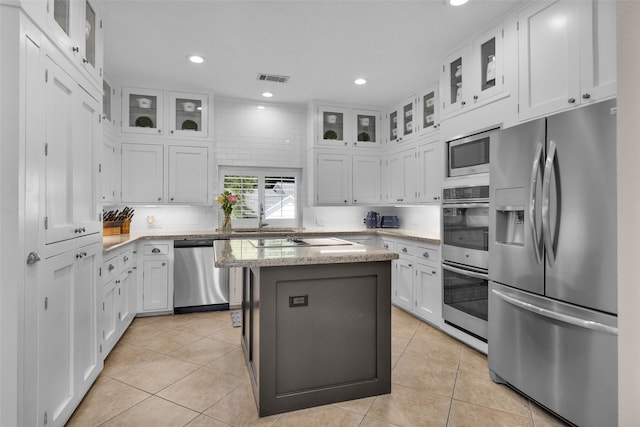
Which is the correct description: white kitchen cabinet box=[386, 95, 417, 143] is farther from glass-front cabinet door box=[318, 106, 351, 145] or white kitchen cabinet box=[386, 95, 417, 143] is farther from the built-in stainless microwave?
the built-in stainless microwave

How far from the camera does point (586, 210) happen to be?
181cm

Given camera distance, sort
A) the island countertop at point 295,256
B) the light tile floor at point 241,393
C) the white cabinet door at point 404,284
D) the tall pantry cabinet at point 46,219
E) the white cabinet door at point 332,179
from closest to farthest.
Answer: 1. the tall pantry cabinet at point 46,219
2. the island countertop at point 295,256
3. the light tile floor at point 241,393
4. the white cabinet door at point 404,284
5. the white cabinet door at point 332,179

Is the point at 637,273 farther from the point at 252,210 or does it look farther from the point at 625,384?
Result: the point at 252,210

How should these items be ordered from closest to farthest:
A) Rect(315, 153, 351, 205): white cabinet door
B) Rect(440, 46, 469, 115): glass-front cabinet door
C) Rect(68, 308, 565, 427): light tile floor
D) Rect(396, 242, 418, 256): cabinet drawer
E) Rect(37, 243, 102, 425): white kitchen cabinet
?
Rect(37, 243, 102, 425): white kitchen cabinet
Rect(68, 308, 565, 427): light tile floor
Rect(440, 46, 469, 115): glass-front cabinet door
Rect(396, 242, 418, 256): cabinet drawer
Rect(315, 153, 351, 205): white cabinet door

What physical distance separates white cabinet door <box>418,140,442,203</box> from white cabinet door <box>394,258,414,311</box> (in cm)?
82

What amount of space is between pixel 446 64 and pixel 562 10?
123 cm

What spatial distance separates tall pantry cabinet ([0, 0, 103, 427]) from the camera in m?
1.38

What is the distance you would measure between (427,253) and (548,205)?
174 cm

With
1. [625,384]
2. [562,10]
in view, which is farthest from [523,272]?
[625,384]

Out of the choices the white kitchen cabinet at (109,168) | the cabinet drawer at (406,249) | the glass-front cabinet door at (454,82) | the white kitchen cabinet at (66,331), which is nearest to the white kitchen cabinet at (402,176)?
the cabinet drawer at (406,249)

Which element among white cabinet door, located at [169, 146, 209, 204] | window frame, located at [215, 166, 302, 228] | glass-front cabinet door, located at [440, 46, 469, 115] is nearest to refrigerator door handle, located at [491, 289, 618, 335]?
glass-front cabinet door, located at [440, 46, 469, 115]

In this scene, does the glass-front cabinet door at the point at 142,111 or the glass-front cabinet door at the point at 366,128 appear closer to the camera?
the glass-front cabinet door at the point at 142,111

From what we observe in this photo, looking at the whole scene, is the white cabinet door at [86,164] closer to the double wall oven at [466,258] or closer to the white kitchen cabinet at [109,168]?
the white kitchen cabinet at [109,168]

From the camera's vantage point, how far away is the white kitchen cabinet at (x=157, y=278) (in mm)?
3922
